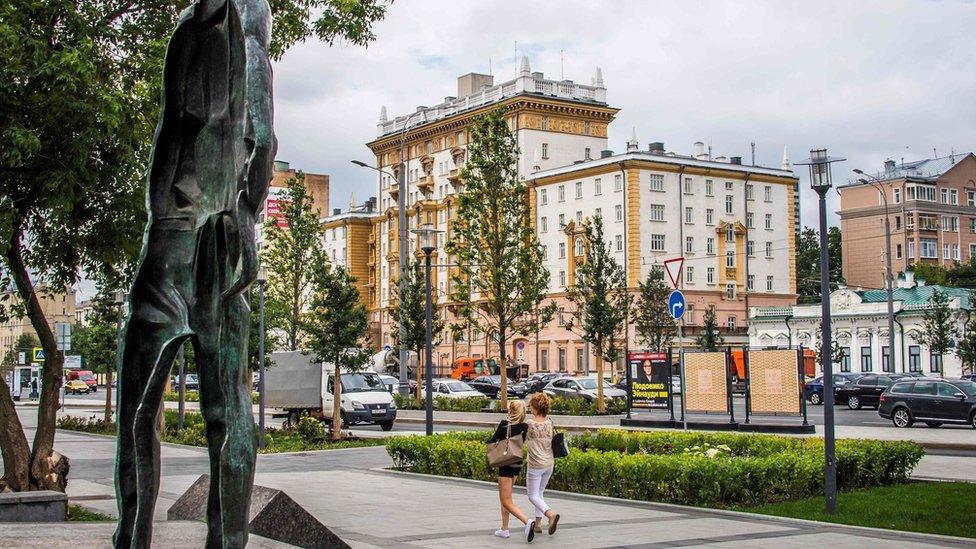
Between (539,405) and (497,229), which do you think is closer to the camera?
(539,405)

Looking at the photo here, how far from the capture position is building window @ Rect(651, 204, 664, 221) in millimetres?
84438

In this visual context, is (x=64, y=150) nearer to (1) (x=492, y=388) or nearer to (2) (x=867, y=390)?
(2) (x=867, y=390)

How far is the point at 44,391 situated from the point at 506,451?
5867 mm

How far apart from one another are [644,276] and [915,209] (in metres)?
43.7

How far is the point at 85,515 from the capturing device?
1302 centimetres

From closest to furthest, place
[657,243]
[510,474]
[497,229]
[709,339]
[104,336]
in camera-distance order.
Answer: [510,474] → [104,336] → [497,229] → [709,339] → [657,243]

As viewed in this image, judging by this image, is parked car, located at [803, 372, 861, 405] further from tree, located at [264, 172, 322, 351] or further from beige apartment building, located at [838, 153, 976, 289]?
beige apartment building, located at [838, 153, 976, 289]

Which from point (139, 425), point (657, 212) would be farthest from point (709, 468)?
point (657, 212)

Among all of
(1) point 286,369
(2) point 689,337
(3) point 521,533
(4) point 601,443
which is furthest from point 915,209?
(3) point 521,533

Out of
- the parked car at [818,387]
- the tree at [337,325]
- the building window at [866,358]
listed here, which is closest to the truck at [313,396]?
the tree at [337,325]

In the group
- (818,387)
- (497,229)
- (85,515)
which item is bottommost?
(85,515)

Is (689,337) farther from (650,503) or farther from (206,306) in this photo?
(206,306)

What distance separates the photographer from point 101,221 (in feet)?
45.6

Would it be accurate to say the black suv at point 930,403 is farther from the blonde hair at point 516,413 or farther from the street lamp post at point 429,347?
the blonde hair at point 516,413
